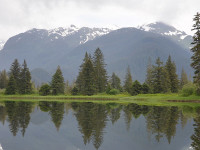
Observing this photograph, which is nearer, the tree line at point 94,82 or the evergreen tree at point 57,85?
the tree line at point 94,82

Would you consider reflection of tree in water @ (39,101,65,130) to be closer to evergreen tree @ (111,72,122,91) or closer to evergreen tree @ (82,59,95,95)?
evergreen tree @ (82,59,95,95)

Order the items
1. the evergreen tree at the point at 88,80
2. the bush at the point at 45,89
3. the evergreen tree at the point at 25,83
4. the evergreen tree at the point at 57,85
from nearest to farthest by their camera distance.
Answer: the evergreen tree at the point at 88,80, the evergreen tree at the point at 57,85, the bush at the point at 45,89, the evergreen tree at the point at 25,83

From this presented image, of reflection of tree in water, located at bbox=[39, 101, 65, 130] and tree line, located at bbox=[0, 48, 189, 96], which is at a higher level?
tree line, located at bbox=[0, 48, 189, 96]

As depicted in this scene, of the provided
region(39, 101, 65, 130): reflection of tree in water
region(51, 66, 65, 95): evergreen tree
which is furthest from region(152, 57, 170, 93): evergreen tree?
region(39, 101, 65, 130): reflection of tree in water

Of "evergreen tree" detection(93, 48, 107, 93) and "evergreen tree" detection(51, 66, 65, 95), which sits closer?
"evergreen tree" detection(93, 48, 107, 93)

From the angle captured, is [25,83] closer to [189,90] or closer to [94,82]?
[94,82]

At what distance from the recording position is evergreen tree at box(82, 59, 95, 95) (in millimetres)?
82875

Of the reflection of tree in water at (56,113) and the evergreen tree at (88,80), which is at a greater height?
the evergreen tree at (88,80)

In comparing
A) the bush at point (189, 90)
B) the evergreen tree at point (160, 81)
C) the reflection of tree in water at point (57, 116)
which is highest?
the evergreen tree at point (160, 81)

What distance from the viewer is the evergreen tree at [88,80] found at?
8288 cm

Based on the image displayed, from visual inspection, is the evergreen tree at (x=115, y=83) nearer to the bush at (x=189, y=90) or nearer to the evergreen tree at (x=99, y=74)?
the evergreen tree at (x=99, y=74)

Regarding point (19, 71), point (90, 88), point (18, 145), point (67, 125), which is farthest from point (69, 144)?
point (19, 71)

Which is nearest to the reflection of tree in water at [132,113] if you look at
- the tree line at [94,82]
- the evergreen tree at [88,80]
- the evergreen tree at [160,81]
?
the tree line at [94,82]

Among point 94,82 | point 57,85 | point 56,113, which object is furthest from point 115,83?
point 56,113
